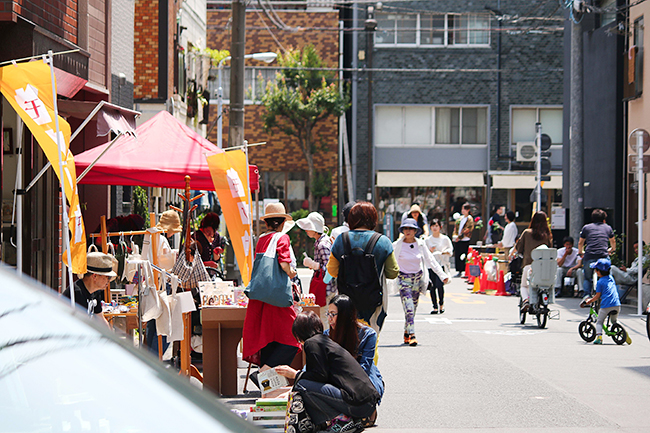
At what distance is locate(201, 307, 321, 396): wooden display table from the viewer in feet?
24.8

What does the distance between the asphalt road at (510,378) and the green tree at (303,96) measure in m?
19.9

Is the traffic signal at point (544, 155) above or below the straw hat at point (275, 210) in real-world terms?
above

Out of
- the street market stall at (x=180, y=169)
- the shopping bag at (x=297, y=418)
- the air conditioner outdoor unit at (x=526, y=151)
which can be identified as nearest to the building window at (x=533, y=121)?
the air conditioner outdoor unit at (x=526, y=151)

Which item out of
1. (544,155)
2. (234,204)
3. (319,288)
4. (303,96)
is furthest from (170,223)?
(303,96)

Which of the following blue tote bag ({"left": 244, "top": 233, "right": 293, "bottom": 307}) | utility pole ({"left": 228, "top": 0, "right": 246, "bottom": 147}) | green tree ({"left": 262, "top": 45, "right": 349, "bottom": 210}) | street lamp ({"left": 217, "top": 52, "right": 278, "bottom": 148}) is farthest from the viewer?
green tree ({"left": 262, "top": 45, "right": 349, "bottom": 210})

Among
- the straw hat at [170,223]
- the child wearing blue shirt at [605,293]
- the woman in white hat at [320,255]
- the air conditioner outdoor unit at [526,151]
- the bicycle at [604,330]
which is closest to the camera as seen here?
the woman in white hat at [320,255]

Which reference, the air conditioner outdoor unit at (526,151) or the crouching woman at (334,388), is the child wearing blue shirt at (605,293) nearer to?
the crouching woman at (334,388)

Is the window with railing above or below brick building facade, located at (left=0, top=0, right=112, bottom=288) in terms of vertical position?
above

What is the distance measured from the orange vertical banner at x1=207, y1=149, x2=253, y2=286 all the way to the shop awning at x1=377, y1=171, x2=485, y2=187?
86.5 feet

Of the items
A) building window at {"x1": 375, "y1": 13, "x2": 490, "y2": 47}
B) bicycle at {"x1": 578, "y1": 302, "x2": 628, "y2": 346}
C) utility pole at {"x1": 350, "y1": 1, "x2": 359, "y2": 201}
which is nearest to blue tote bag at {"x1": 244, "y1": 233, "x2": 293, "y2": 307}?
bicycle at {"x1": 578, "y1": 302, "x2": 628, "y2": 346}

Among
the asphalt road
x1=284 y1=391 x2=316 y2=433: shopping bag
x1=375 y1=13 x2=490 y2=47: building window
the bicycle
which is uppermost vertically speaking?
x1=375 y1=13 x2=490 y2=47: building window

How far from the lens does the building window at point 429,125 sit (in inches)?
1369

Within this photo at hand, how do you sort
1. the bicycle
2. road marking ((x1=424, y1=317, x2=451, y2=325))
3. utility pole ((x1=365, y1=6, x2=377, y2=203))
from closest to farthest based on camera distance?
the bicycle → road marking ((x1=424, y1=317, x2=451, y2=325)) → utility pole ((x1=365, y1=6, x2=377, y2=203))

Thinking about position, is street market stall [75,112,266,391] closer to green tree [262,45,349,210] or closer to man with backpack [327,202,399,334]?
man with backpack [327,202,399,334]
